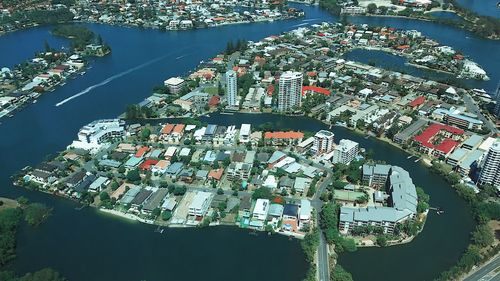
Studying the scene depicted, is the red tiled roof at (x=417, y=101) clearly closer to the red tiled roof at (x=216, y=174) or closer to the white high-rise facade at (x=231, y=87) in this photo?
the white high-rise facade at (x=231, y=87)

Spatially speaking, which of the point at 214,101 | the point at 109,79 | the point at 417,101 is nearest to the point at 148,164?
the point at 214,101

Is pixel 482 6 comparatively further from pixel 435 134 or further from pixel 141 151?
pixel 141 151

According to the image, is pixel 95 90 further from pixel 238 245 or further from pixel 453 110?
pixel 453 110

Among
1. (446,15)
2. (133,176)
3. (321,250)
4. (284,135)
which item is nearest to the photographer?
(321,250)

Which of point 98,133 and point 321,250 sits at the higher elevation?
point 98,133

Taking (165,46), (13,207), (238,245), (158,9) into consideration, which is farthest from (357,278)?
(158,9)

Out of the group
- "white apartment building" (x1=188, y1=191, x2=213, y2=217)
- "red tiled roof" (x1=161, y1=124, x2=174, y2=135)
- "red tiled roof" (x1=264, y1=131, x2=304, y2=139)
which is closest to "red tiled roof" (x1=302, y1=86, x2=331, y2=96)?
"red tiled roof" (x1=264, y1=131, x2=304, y2=139)
